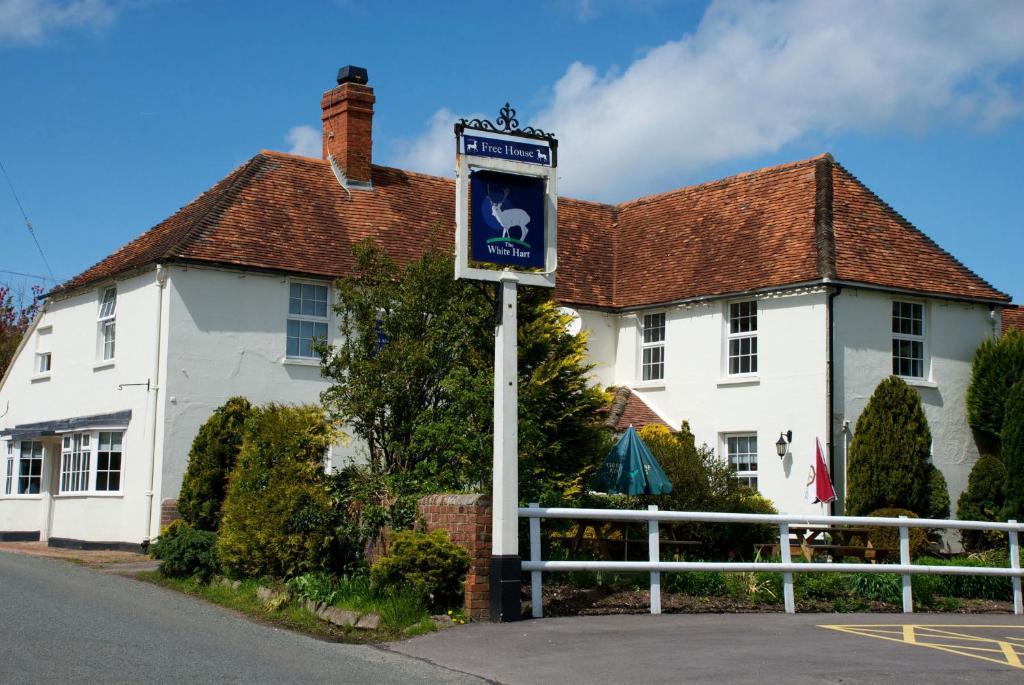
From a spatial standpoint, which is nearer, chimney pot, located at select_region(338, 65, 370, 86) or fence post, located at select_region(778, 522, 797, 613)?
fence post, located at select_region(778, 522, 797, 613)

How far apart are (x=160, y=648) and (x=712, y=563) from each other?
617cm

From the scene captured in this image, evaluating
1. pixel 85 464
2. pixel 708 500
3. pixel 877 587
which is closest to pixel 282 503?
pixel 877 587

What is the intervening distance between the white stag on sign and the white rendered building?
11798 mm

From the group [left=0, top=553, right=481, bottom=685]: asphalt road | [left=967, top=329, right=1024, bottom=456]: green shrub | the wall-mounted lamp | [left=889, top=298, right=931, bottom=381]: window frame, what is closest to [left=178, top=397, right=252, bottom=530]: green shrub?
[left=0, top=553, right=481, bottom=685]: asphalt road

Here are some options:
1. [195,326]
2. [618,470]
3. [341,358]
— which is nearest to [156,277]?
[195,326]

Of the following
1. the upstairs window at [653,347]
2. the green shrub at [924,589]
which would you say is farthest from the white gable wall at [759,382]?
the green shrub at [924,589]

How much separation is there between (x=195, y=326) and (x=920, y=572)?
49.5 ft

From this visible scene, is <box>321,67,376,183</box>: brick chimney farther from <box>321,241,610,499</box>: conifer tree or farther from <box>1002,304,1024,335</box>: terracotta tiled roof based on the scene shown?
<box>1002,304,1024,335</box>: terracotta tiled roof

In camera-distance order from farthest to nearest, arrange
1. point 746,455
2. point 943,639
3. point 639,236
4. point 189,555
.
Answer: point 639,236, point 746,455, point 189,555, point 943,639

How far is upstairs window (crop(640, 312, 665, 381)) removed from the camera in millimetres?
28781

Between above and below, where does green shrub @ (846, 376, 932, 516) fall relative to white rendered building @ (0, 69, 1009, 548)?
below

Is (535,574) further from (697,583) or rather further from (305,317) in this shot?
(305,317)

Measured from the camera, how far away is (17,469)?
95.6ft

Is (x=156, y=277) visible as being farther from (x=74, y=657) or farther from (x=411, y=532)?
(x=74, y=657)
